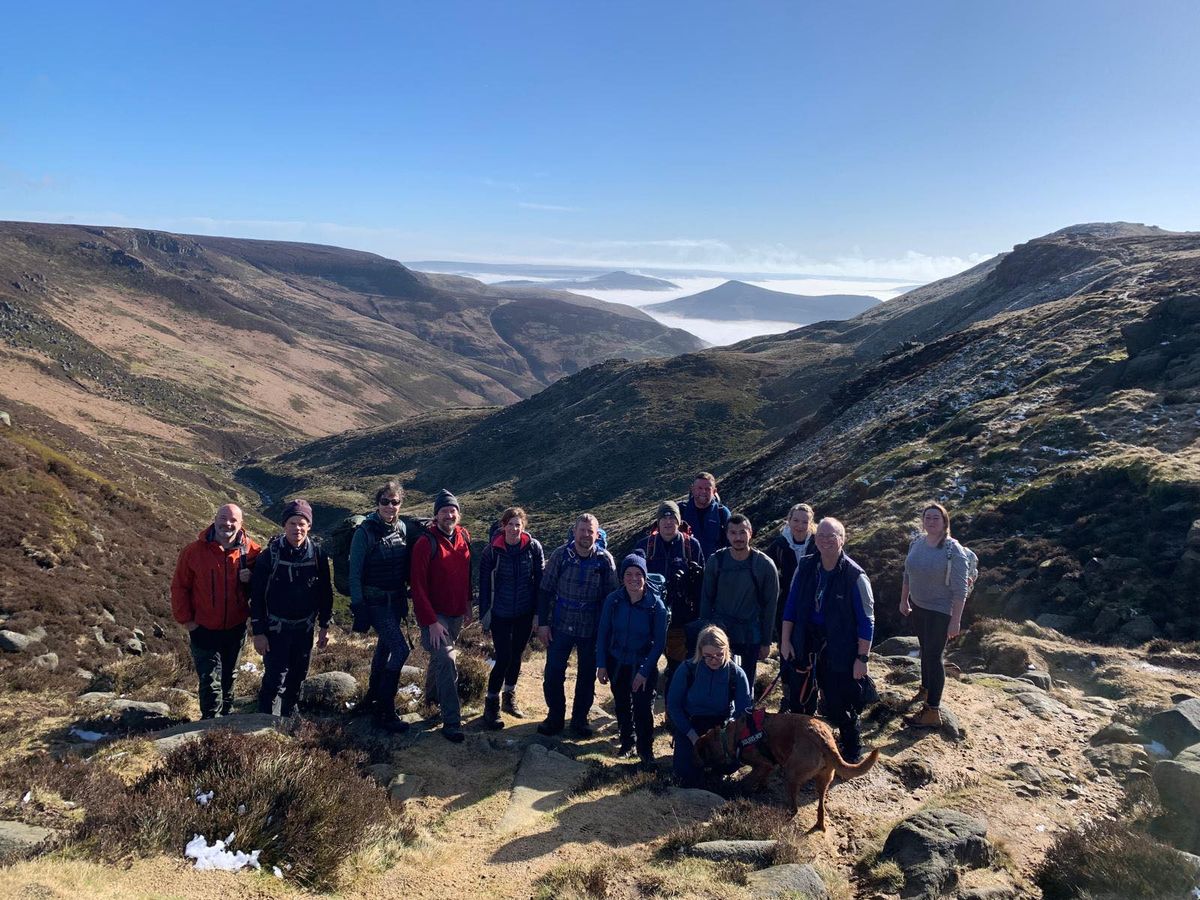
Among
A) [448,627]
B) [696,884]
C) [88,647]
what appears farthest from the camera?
[88,647]

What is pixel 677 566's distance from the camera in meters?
8.59

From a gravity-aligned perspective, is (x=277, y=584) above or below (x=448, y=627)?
above

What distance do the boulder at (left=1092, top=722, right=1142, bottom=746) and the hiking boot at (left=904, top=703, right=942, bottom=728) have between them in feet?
5.54

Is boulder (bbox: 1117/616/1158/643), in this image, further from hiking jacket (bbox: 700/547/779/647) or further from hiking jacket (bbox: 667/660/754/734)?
hiking jacket (bbox: 667/660/754/734)

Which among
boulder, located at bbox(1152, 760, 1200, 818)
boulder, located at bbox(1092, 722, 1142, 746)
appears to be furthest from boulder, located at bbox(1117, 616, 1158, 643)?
boulder, located at bbox(1152, 760, 1200, 818)

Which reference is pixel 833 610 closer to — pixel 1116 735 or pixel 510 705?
pixel 1116 735

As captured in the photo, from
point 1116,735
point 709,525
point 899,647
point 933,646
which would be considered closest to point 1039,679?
point 1116,735

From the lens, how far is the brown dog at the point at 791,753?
623cm

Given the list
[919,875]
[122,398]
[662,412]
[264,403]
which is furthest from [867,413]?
[264,403]

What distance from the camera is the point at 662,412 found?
6494 centimetres

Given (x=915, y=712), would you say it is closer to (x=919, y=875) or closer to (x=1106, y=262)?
(x=919, y=875)

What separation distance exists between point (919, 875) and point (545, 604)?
452 centimetres

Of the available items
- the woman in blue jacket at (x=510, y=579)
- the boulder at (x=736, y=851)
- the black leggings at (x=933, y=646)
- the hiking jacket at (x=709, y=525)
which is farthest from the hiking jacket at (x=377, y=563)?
the black leggings at (x=933, y=646)

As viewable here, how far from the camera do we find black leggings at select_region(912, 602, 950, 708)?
7.77 m
